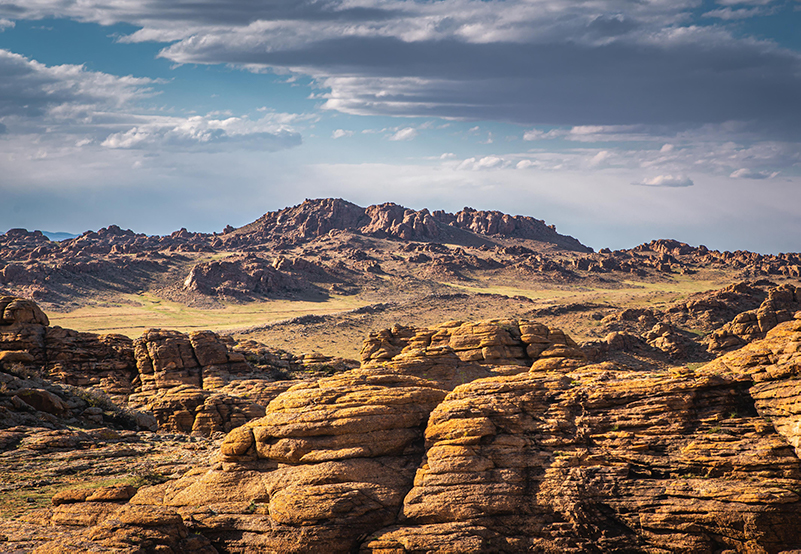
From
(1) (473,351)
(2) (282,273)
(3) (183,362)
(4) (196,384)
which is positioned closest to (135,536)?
(4) (196,384)

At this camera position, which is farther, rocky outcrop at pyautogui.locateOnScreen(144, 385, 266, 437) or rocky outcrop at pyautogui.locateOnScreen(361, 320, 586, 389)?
rocky outcrop at pyautogui.locateOnScreen(361, 320, 586, 389)

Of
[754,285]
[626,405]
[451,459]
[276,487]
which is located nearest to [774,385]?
[626,405]

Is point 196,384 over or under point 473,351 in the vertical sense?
under

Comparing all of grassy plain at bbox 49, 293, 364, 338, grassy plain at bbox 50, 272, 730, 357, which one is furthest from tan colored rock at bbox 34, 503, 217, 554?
grassy plain at bbox 49, 293, 364, 338

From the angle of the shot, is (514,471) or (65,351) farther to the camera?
(65,351)

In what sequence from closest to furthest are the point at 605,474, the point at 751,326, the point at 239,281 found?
the point at 605,474, the point at 751,326, the point at 239,281

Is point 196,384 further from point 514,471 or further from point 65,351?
point 514,471

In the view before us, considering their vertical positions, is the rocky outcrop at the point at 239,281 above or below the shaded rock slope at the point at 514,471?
above

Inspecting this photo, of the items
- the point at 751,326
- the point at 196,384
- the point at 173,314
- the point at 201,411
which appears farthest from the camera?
the point at 173,314

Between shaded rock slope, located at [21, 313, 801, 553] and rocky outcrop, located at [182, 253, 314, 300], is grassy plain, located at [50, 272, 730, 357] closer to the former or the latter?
rocky outcrop, located at [182, 253, 314, 300]

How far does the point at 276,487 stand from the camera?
712 inches

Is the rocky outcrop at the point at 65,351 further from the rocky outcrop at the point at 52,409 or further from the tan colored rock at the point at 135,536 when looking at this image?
the tan colored rock at the point at 135,536

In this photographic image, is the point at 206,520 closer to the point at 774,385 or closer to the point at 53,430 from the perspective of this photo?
the point at 53,430

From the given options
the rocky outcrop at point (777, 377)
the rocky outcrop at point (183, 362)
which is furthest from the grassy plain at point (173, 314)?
the rocky outcrop at point (777, 377)
